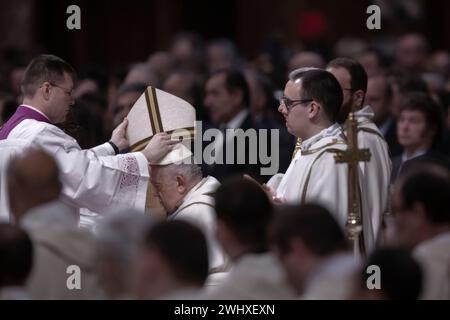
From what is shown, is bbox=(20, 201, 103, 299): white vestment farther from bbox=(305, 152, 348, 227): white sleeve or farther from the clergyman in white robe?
the clergyman in white robe

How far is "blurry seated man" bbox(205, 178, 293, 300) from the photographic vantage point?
5.49m

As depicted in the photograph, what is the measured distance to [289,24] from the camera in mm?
20234

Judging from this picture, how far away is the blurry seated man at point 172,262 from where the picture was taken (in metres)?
5.24

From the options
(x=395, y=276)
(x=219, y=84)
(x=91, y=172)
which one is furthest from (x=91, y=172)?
(x=395, y=276)

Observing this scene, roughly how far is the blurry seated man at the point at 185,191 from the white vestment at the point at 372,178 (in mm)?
832

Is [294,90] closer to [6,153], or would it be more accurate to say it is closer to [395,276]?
[6,153]

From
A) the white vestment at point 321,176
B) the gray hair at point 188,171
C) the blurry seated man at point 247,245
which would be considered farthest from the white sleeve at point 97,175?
the blurry seated man at point 247,245

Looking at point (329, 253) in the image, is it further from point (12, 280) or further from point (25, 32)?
point (25, 32)

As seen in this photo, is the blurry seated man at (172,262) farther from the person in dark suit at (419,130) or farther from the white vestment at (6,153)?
the person in dark suit at (419,130)

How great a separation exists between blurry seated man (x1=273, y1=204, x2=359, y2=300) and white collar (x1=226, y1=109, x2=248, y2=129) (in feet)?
17.0

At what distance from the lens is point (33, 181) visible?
6.01 metres

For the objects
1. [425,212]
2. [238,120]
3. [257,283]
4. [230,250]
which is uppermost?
[238,120]

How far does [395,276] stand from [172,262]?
0.84 m

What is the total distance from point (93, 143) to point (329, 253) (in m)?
4.27
